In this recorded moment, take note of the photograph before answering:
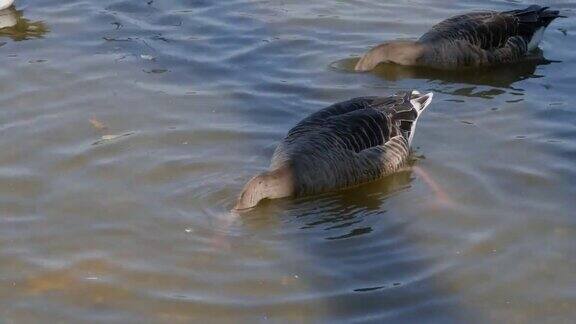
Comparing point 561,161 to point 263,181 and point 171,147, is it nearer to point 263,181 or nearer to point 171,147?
point 263,181

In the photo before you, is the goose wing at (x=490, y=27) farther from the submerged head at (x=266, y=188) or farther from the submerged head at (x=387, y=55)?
the submerged head at (x=266, y=188)

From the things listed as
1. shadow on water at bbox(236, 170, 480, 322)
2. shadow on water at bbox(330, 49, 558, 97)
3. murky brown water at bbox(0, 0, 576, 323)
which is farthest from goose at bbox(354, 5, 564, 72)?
shadow on water at bbox(236, 170, 480, 322)

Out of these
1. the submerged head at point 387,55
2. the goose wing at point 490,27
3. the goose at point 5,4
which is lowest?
the submerged head at point 387,55

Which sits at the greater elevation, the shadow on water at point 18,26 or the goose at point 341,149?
the shadow on water at point 18,26

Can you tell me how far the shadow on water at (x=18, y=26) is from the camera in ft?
43.6

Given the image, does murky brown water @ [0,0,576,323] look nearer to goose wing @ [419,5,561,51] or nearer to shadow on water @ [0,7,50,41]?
shadow on water @ [0,7,50,41]

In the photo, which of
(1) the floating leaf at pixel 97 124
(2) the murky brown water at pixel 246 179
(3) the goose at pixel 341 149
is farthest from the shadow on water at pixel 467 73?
(1) the floating leaf at pixel 97 124

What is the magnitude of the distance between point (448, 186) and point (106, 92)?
4072 mm

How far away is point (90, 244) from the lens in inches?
324

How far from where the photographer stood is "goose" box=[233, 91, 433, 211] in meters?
8.89

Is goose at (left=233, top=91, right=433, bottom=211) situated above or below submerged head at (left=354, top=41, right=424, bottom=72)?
below

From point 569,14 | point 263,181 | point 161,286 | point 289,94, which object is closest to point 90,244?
point 161,286

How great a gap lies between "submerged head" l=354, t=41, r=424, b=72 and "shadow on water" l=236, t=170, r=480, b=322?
111 inches

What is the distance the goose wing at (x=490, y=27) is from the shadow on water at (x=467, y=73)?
314mm
